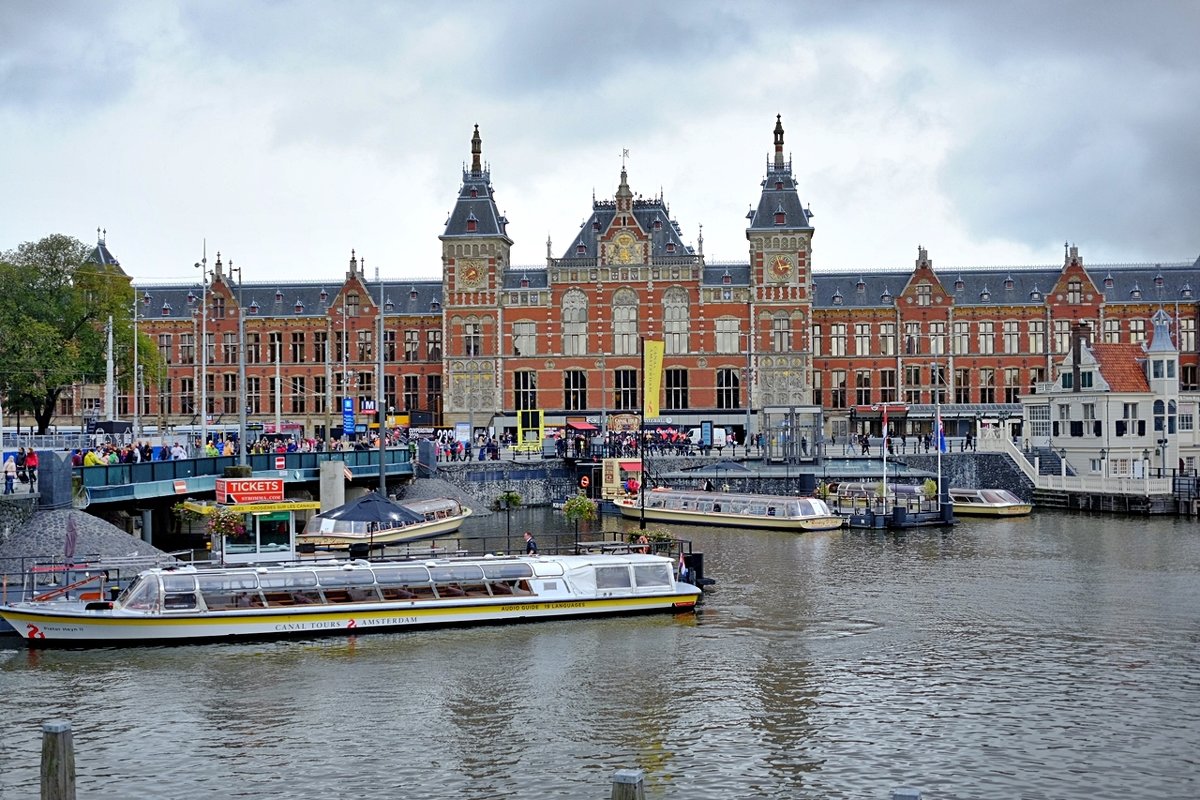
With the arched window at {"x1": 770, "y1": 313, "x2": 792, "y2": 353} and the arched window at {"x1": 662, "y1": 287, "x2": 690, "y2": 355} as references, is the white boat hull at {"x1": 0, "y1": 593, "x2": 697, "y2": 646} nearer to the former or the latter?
the arched window at {"x1": 662, "y1": 287, "x2": 690, "y2": 355}

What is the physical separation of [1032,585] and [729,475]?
33043mm

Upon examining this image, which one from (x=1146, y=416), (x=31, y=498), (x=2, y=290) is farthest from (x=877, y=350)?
(x=31, y=498)

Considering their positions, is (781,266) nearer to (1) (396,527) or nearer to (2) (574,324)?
(2) (574,324)

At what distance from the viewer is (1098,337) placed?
334 ft

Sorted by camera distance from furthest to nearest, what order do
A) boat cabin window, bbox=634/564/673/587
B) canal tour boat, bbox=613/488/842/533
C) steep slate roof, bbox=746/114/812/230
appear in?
steep slate roof, bbox=746/114/812/230, canal tour boat, bbox=613/488/842/533, boat cabin window, bbox=634/564/673/587

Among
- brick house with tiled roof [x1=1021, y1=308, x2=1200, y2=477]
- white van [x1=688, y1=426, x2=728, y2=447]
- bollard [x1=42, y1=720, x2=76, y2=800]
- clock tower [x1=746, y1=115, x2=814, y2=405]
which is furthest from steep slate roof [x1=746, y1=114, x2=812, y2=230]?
bollard [x1=42, y1=720, x2=76, y2=800]

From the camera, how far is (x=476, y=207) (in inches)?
3989

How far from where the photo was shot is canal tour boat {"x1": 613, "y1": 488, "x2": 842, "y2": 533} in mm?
61531

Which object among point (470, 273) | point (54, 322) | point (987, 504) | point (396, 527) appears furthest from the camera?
point (470, 273)

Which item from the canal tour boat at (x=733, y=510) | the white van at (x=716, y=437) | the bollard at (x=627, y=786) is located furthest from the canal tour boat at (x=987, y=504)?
the bollard at (x=627, y=786)

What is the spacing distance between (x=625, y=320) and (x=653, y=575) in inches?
2482

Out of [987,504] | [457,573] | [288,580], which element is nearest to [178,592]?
[288,580]

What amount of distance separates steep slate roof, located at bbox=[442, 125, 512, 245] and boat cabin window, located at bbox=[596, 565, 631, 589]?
6538 cm

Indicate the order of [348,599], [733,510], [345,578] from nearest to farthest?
[348,599] → [345,578] → [733,510]
